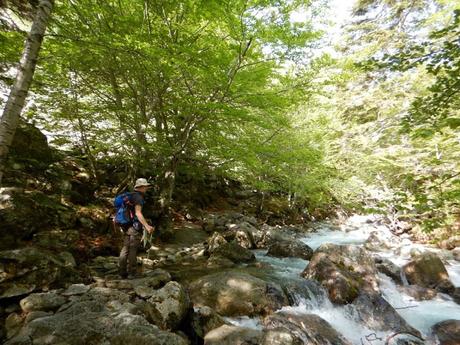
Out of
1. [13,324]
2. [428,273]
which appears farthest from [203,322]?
[428,273]

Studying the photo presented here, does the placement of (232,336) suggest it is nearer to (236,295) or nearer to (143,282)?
(236,295)

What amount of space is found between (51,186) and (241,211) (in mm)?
12480

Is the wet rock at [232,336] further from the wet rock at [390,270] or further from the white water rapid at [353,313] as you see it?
the wet rock at [390,270]

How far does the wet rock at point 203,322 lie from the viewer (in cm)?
497

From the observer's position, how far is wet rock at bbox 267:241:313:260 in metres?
11.2

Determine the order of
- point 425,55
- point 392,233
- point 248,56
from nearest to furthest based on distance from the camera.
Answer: point 425,55 → point 248,56 → point 392,233

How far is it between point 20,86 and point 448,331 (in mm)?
9377

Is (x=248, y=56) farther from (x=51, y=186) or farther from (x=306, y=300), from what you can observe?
(x=51, y=186)

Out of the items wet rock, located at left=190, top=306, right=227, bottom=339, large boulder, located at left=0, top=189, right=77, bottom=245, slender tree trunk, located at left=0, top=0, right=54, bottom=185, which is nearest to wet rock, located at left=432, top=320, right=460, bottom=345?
wet rock, located at left=190, top=306, right=227, bottom=339

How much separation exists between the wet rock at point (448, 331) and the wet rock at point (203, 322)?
16.5 feet

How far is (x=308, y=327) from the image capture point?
5.88 metres

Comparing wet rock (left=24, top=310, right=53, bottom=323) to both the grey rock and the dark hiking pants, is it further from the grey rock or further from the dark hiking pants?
the grey rock

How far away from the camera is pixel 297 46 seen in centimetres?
691

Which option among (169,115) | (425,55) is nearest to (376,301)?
(425,55)
